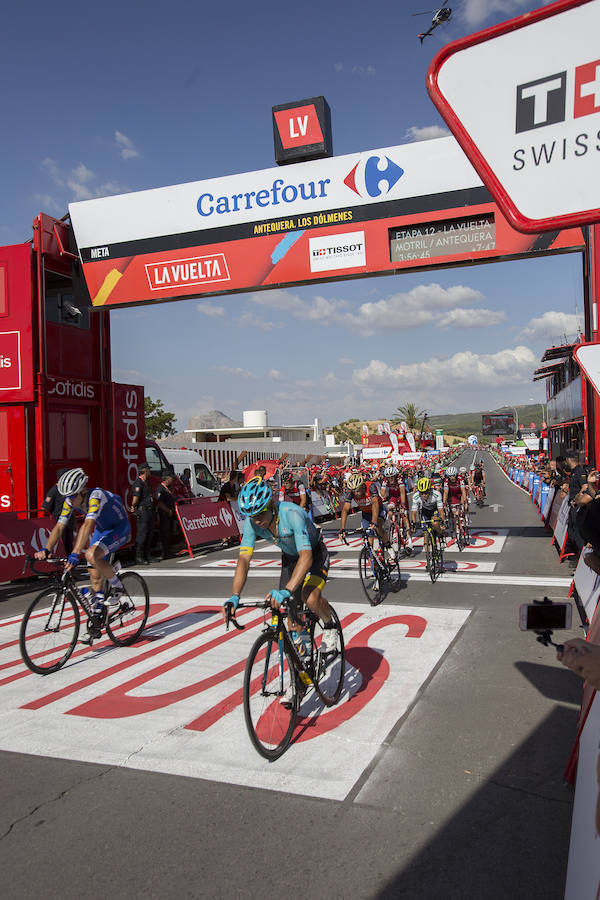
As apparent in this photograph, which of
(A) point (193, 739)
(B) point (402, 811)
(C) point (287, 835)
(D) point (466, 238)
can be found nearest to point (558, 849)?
(B) point (402, 811)

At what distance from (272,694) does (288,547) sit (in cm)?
106

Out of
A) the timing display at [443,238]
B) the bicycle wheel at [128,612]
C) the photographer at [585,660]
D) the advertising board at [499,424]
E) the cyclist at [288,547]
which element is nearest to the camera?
the photographer at [585,660]

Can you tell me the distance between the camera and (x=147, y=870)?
10.1 ft

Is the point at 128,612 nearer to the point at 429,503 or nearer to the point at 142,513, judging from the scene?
the point at 429,503

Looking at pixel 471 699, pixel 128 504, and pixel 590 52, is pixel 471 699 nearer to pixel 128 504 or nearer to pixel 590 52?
pixel 590 52

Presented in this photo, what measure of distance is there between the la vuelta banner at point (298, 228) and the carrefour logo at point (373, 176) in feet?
0.07

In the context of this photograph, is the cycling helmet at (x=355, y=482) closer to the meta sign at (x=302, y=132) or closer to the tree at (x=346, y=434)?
the meta sign at (x=302, y=132)

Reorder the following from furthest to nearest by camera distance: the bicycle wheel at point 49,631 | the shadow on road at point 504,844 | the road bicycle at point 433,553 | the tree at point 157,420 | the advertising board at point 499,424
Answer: the advertising board at point 499,424 < the tree at point 157,420 < the road bicycle at point 433,553 < the bicycle wheel at point 49,631 < the shadow on road at point 504,844

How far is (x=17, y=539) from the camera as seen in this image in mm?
11102

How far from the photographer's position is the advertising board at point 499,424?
5989 inches

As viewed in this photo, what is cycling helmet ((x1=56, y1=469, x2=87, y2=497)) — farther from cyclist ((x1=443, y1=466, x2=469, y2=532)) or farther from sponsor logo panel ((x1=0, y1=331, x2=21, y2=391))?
cyclist ((x1=443, y1=466, x2=469, y2=532))

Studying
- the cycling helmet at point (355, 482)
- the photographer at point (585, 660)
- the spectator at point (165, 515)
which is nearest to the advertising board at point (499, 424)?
the spectator at point (165, 515)

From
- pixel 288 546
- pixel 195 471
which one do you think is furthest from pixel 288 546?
pixel 195 471

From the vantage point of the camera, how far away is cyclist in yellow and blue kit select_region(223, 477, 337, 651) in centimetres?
451
